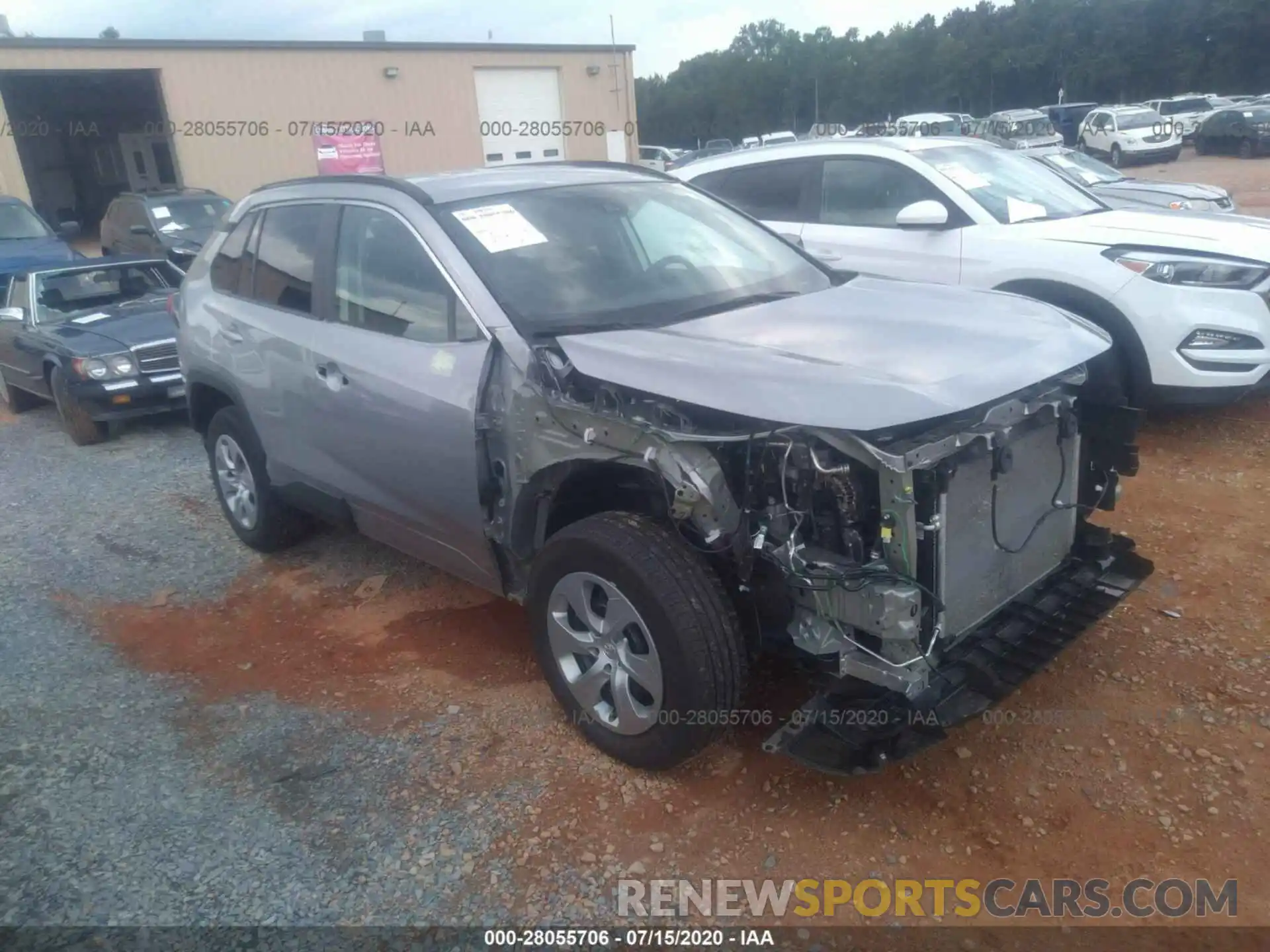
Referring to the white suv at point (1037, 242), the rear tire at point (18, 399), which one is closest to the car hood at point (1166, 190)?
the white suv at point (1037, 242)

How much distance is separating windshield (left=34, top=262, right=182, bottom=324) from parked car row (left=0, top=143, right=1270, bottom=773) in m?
4.08

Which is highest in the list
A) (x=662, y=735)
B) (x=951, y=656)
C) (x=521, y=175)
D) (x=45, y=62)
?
(x=45, y=62)

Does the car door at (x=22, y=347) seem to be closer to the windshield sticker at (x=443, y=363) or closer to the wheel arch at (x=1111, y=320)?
the windshield sticker at (x=443, y=363)

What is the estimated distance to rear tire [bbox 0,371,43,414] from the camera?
9070mm

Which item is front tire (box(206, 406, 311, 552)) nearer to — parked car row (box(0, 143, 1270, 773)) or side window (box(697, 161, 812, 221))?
parked car row (box(0, 143, 1270, 773))

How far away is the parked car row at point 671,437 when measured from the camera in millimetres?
2723

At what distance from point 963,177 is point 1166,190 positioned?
5633 millimetres

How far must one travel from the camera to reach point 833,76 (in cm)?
5950

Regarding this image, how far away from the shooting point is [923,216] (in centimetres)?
586

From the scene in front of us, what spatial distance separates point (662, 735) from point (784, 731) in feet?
1.33

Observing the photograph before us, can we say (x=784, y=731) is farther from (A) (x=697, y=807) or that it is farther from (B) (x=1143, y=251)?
(B) (x=1143, y=251)

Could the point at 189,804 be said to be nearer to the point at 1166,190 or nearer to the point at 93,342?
the point at 93,342

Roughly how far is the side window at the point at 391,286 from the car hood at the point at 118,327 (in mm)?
4176

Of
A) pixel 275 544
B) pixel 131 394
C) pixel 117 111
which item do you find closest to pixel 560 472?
pixel 275 544
